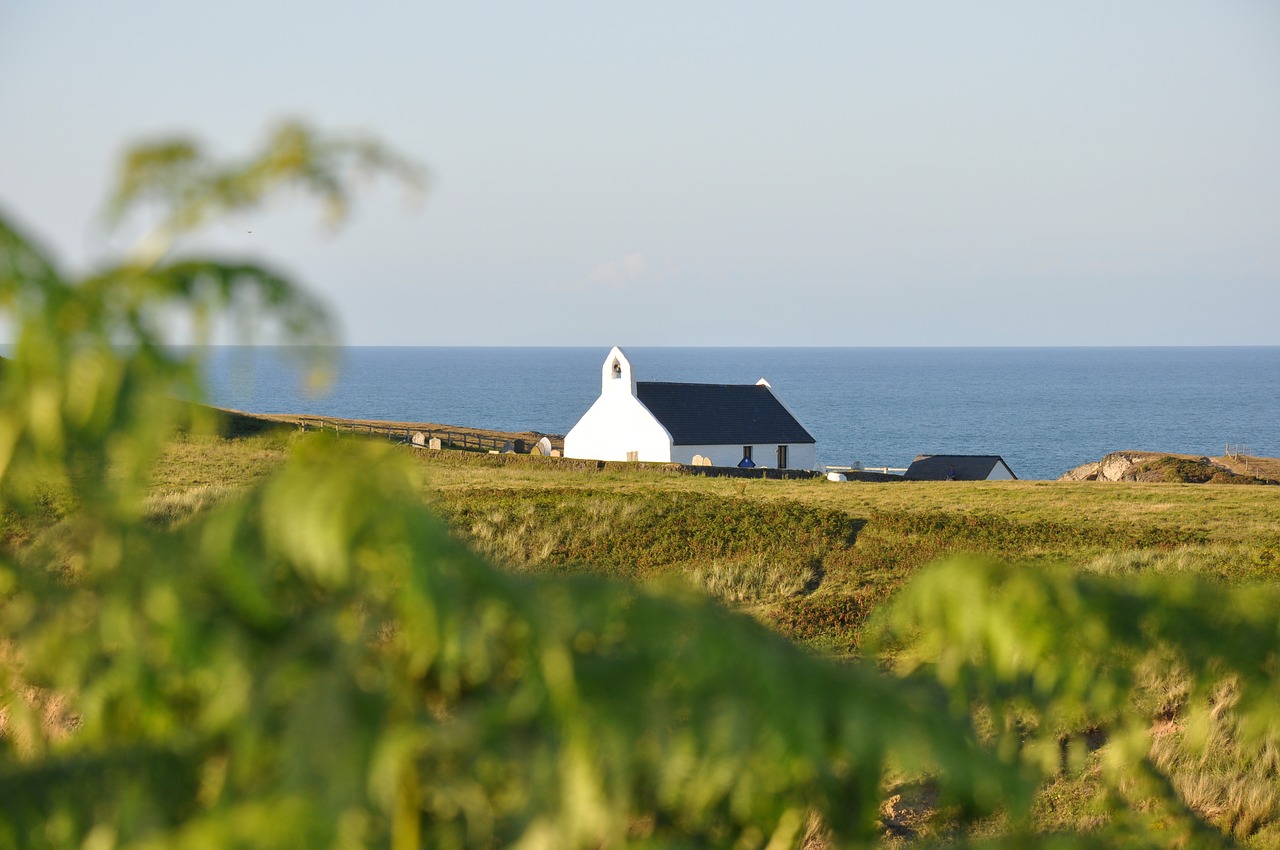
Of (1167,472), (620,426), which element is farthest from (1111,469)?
(620,426)

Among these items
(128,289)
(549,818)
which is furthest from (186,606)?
(549,818)

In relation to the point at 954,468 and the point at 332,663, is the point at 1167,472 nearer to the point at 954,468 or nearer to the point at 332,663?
the point at 954,468

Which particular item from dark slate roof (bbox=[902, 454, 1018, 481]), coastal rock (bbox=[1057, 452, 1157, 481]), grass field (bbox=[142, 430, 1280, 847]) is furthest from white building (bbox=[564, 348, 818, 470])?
coastal rock (bbox=[1057, 452, 1157, 481])

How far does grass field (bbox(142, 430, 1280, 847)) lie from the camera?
8.05m

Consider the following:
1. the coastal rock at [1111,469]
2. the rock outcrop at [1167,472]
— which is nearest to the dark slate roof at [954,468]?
the coastal rock at [1111,469]

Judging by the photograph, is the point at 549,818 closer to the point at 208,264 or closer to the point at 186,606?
the point at 186,606

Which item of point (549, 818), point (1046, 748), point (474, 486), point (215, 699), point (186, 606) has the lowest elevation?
point (474, 486)

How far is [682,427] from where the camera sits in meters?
50.7

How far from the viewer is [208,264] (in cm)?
176

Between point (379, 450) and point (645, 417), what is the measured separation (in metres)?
48.6

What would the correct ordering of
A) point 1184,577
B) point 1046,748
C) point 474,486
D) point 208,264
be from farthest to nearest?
point 474,486 < point 1184,577 < point 1046,748 < point 208,264

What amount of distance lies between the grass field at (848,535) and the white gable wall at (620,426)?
12.6 meters

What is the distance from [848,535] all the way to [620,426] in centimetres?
2806

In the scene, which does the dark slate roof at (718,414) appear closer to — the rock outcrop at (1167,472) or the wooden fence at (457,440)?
the wooden fence at (457,440)
